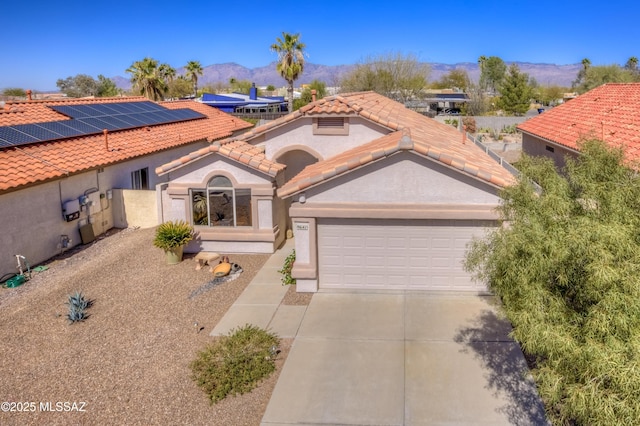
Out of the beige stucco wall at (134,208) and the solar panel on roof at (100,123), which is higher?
the solar panel on roof at (100,123)

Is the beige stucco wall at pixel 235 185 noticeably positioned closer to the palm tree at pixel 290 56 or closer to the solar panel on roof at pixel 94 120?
the solar panel on roof at pixel 94 120

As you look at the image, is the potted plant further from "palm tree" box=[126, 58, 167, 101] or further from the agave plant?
"palm tree" box=[126, 58, 167, 101]

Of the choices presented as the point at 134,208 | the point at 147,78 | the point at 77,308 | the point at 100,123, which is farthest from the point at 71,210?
the point at 147,78

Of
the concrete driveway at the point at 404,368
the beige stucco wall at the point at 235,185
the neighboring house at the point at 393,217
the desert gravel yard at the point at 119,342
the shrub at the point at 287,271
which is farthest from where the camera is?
the beige stucco wall at the point at 235,185

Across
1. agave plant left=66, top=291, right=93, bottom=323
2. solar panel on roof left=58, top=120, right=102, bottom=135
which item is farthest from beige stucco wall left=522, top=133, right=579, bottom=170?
solar panel on roof left=58, top=120, right=102, bottom=135

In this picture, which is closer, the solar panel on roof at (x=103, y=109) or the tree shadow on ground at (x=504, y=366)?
the tree shadow on ground at (x=504, y=366)

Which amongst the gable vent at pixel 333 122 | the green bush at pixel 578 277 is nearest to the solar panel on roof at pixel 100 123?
the gable vent at pixel 333 122

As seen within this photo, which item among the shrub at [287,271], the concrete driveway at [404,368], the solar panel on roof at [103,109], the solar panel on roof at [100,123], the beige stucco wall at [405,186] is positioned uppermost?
the solar panel on roof at [103,109]

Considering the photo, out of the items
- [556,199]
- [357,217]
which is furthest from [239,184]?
[556,199]
